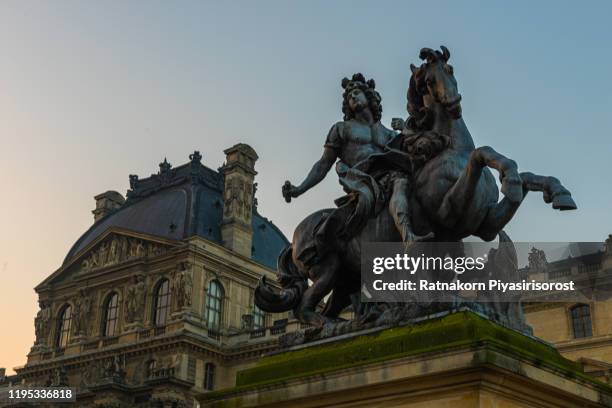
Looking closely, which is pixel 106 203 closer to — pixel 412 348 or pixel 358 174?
pixel 358 174

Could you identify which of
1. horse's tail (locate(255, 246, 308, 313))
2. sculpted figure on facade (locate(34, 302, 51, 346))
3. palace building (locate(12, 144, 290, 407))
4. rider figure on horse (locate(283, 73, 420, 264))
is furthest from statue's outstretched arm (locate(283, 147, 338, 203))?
sculpted figure on facade (locate(34, 302, 51, 346))

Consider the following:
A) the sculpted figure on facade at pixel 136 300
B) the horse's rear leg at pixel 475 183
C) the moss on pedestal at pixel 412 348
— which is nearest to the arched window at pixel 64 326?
the sculpted figure on facade at pixel 136 300

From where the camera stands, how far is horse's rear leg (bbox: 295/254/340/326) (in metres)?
6.56

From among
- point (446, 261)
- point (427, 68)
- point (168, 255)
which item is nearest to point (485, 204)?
point (446, 261)

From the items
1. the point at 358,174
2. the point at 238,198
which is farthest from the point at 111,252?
the point at 358,174

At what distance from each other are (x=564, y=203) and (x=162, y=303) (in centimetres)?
4848

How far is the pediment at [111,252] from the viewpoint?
2111 inches

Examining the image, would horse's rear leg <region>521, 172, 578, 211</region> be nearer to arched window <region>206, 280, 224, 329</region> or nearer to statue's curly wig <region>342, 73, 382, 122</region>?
statue's curly wig <region>342, 73, 382, 122</region>

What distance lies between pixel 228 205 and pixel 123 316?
31.6 feet

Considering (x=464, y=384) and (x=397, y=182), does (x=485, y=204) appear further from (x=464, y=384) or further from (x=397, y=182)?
(x=464, y=384)

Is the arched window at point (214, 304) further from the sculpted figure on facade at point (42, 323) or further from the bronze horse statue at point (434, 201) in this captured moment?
the bronze horse statue at point (434, 201)

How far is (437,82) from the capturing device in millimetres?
6320

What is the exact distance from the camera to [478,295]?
5.84 meters

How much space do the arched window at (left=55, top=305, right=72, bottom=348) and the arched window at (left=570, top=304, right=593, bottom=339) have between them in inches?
1317
